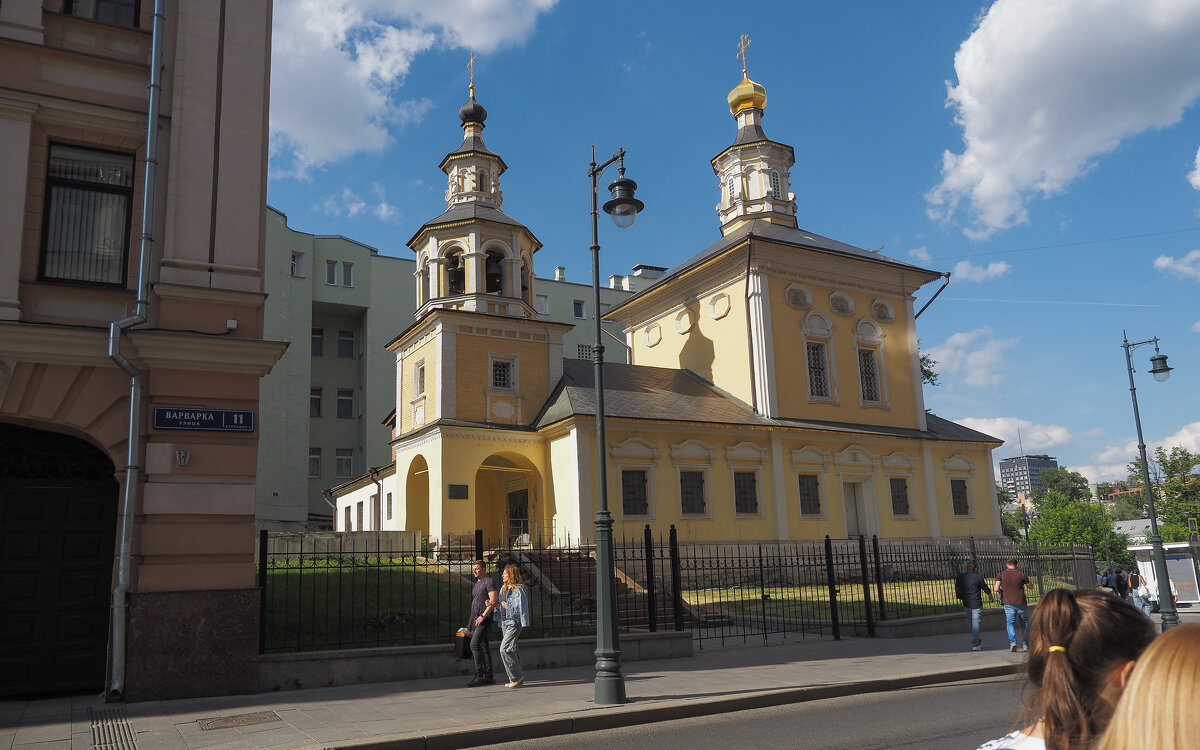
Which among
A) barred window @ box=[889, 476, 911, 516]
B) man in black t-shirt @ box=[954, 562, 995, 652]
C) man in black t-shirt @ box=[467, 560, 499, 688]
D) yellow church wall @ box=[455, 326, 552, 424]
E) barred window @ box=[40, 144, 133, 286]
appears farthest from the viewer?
barred window @ box=[889, 476, 911, 516]

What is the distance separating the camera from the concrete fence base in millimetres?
12211

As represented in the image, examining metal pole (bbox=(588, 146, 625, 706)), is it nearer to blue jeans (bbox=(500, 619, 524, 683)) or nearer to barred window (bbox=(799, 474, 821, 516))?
blue jeans (bbox=(500, 619, 524, 683))

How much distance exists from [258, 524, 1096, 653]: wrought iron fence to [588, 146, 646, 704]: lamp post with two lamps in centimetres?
42

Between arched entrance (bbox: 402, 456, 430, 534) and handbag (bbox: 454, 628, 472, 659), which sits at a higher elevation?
arched entrance (bbox: 402, 456, 430, 534)

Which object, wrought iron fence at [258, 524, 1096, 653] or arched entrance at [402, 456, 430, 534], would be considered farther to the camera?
arched entrance at [402, 456, 430, 534]

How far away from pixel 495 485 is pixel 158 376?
68.7 feet

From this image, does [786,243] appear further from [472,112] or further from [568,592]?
[568,592]

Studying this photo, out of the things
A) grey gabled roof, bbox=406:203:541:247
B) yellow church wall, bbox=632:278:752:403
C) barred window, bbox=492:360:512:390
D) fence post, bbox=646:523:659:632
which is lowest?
fence post, bbox=646:523:659:632

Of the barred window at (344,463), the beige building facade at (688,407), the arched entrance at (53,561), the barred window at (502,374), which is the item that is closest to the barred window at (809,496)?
the beige building facade at (688,407)

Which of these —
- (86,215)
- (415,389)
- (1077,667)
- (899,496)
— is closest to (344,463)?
(415,389)

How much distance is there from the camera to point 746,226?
3875 cm

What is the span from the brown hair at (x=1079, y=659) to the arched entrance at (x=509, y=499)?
25.7 meters

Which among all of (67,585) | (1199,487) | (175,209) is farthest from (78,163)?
(1199,487)

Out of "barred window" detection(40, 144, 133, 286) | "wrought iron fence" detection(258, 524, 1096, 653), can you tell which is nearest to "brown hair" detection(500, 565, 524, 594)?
"wrought iron fence" detection(258, 524, 1096, 653)
